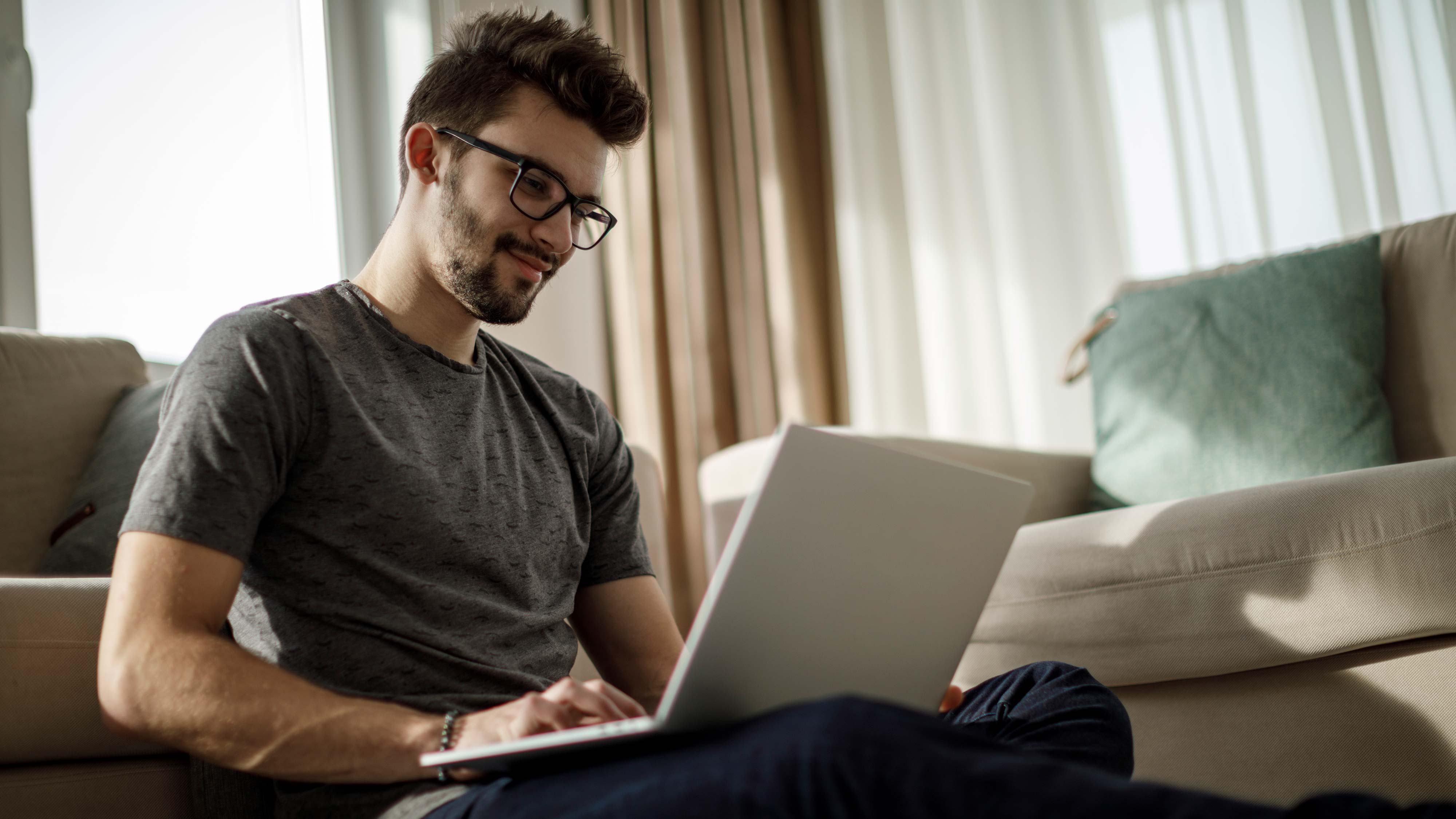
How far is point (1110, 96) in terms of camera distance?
2.50 meters

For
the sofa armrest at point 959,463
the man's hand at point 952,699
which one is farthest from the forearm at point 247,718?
the sofa armrest at point 959,463

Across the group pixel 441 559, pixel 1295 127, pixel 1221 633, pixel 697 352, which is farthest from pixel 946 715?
pixel 1295 127

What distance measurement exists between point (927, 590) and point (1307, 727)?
679mm

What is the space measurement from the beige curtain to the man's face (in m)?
1.47

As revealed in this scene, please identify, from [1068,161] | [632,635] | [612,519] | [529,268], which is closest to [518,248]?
[529,268]

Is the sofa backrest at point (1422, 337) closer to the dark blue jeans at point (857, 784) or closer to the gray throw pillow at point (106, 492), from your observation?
the dark blue jeans at point (857, 784)

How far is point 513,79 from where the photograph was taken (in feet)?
3.67

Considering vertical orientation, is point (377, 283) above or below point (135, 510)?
above

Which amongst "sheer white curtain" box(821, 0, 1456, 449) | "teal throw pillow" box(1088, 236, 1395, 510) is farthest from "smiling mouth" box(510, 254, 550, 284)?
"sheer white curtain" box(821, 0, 1456, 449)

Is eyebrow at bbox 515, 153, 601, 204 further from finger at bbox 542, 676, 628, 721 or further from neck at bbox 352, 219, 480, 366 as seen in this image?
finger at bbox 542, 676, 628, 721

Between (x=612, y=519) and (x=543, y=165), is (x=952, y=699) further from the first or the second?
(x=543, y=165)

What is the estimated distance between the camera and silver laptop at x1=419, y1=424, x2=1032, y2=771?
2.09 feet

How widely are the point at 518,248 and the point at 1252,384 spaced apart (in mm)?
1290

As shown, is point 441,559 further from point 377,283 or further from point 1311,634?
point 1311,634
